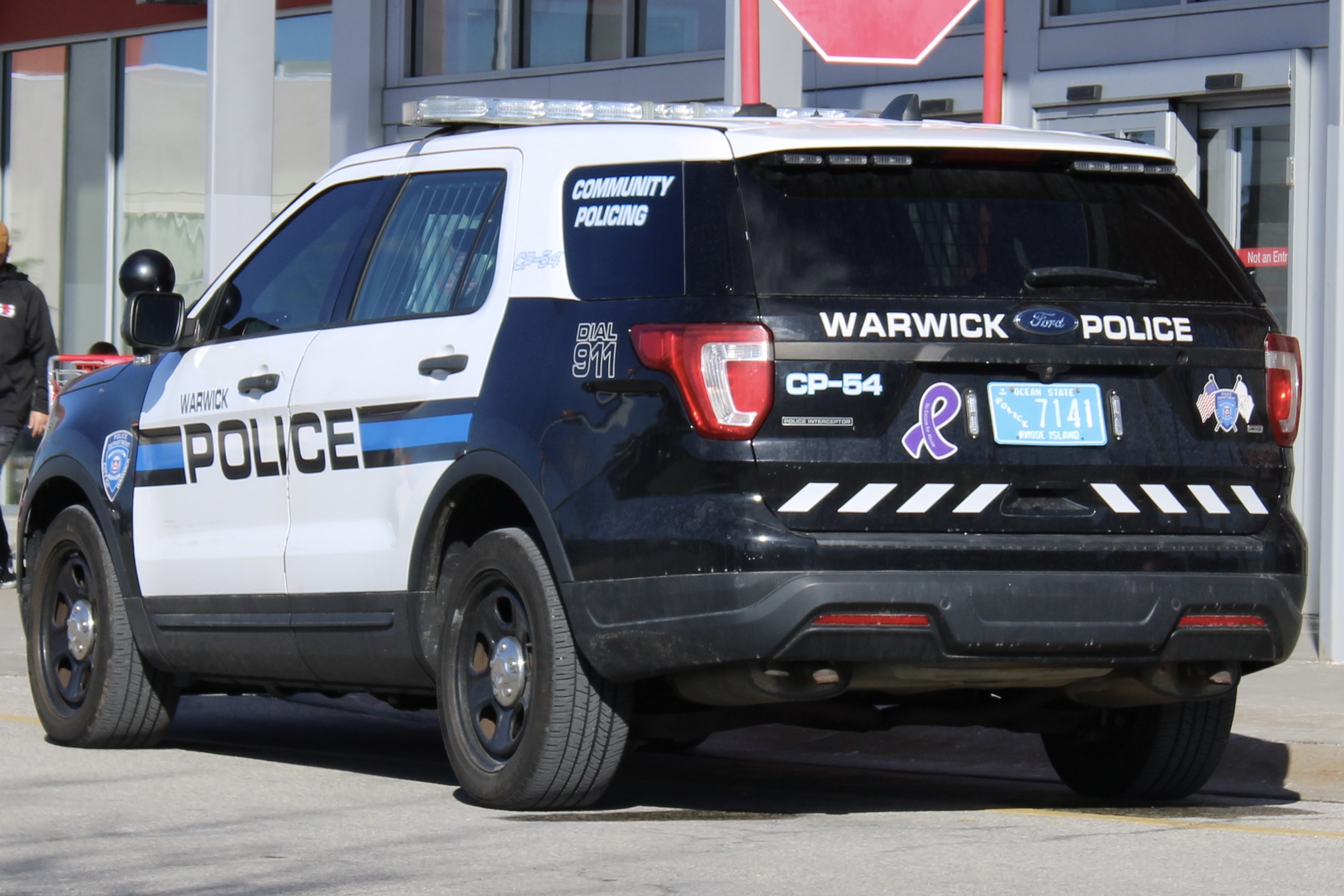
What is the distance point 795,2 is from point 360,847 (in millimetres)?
4317

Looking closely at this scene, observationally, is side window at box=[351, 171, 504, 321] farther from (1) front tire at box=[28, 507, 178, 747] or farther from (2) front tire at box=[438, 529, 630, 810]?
→ (1) front tire at box=[28, 507, 178, 747]

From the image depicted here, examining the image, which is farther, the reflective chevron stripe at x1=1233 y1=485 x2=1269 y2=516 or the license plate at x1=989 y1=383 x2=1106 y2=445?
the reflective chevron stripe at x1=1233 y1=485 x2=1269 y2=516

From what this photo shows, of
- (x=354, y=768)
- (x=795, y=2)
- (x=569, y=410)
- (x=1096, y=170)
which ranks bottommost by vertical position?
(x=354, y=768)

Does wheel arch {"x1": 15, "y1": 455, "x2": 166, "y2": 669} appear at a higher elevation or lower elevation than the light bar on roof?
lower

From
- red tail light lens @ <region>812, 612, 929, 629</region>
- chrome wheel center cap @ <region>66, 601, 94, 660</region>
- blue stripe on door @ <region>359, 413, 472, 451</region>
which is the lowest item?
chrome wheel center cap @ <region>66, 601, 94, 660</region>

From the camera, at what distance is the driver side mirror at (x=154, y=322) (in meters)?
7.83

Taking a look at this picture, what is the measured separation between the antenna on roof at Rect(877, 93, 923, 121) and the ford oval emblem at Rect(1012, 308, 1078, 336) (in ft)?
3.78

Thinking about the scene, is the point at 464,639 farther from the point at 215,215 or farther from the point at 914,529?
the point at 215,215

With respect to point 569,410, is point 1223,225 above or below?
above

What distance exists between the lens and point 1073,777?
290 inches

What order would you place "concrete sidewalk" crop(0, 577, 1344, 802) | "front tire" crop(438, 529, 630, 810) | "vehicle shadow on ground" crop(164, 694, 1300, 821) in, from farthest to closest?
"concrete sidewalk" crop(0, 577, 1344, 802), "vehicle shadow on ground" crop(164, 694, 1300, 821), "front tire" crop(438, 529, 630, 810)

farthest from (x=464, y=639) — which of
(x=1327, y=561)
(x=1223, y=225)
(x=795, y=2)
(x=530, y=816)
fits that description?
(x=1223, y=225)

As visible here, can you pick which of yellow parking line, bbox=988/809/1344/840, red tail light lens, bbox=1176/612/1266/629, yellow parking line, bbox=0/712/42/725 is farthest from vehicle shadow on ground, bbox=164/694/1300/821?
red tail light lens, bbox=1176/612/1266/629

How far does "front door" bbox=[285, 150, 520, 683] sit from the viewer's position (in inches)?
260
